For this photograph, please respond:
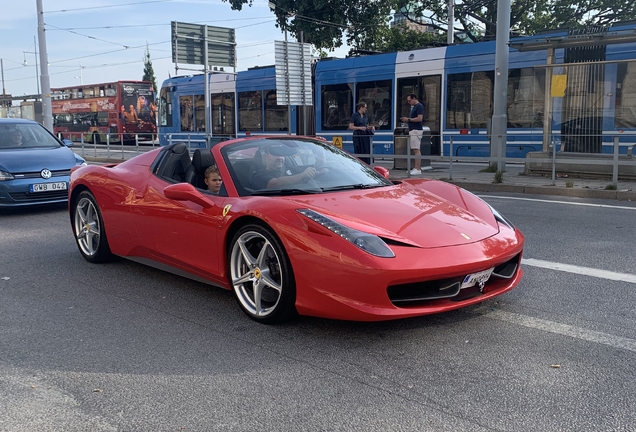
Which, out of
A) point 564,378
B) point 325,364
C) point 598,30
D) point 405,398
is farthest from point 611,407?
point 598,30

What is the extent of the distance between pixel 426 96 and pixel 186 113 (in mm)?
11623

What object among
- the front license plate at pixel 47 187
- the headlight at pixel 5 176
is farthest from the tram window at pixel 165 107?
the headlight at pixel 5 176

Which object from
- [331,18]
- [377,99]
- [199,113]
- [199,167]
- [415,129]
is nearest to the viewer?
[199,167]

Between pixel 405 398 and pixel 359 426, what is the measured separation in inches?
13.9

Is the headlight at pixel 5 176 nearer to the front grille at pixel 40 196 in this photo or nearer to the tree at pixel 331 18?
the front grille at pixel 40 196

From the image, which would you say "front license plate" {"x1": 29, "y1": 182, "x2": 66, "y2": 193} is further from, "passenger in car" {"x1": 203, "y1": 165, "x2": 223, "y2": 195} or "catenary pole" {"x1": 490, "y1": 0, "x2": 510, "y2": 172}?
"catenary pole" {"x1": 490, "y1": 0, "x2": 510, "y2": 172}

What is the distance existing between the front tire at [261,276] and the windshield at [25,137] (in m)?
7.36

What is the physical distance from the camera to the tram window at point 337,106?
19.7m

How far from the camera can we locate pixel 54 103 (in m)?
46.5

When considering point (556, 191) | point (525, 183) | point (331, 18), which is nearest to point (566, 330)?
point (556, 191)

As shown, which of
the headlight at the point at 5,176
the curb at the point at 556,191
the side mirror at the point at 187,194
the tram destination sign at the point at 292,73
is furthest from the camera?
the tram destination sign at the point at 292,73

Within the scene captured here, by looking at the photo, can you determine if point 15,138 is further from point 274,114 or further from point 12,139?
point 274,114

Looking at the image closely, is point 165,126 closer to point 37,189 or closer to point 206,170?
point 37,189

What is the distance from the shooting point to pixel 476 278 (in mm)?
3713
